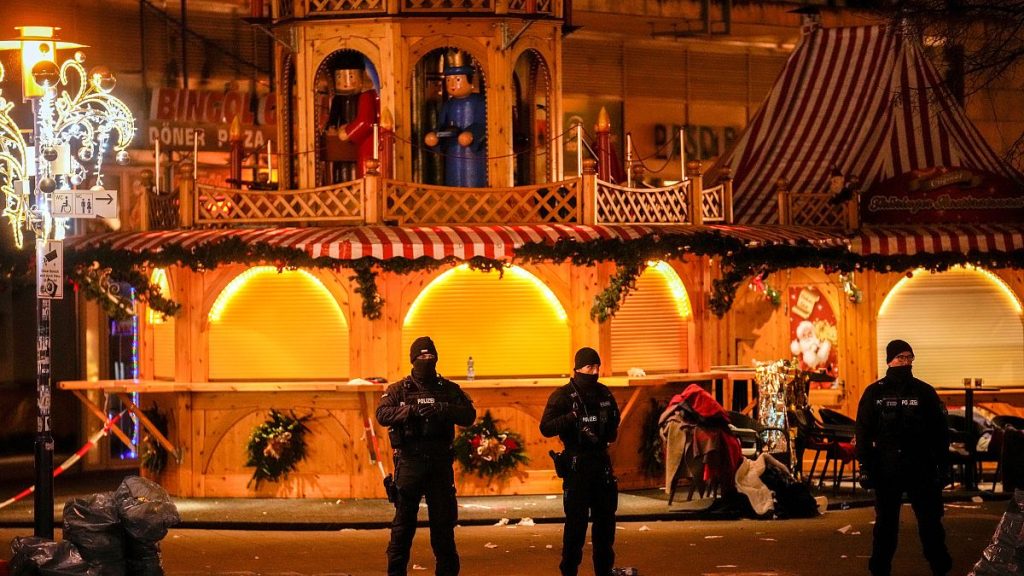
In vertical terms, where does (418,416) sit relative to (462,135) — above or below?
below

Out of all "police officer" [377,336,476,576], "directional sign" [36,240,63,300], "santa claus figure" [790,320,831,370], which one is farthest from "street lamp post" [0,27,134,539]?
"santa claus figure" [790,320,831,370]

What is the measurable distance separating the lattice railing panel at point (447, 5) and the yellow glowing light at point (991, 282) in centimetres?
679

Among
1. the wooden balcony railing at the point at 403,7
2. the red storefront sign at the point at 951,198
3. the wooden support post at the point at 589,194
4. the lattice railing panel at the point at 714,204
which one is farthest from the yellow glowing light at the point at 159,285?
the red storefront sign at the point at 951,198

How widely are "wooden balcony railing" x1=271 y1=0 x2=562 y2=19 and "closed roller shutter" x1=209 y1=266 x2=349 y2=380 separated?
3401mm

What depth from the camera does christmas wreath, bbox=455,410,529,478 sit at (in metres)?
20.4

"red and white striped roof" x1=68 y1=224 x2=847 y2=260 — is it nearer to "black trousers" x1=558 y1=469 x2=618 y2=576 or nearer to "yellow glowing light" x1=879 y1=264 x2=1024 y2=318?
"yellow glowing light" x1=879 y1=264 x2=1024 y2=318

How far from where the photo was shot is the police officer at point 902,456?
13.4m

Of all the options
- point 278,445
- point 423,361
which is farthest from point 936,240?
→ point 423,361

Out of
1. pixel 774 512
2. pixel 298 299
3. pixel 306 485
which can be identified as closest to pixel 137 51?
pixel 298 299

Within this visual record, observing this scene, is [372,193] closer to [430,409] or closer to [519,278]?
[519,278]

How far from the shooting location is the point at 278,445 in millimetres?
20359

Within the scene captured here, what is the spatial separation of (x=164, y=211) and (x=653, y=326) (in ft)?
20.5

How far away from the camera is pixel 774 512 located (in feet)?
60.7

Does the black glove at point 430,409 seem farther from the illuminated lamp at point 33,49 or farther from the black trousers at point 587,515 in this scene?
the illuminated lamp at point 33,49
